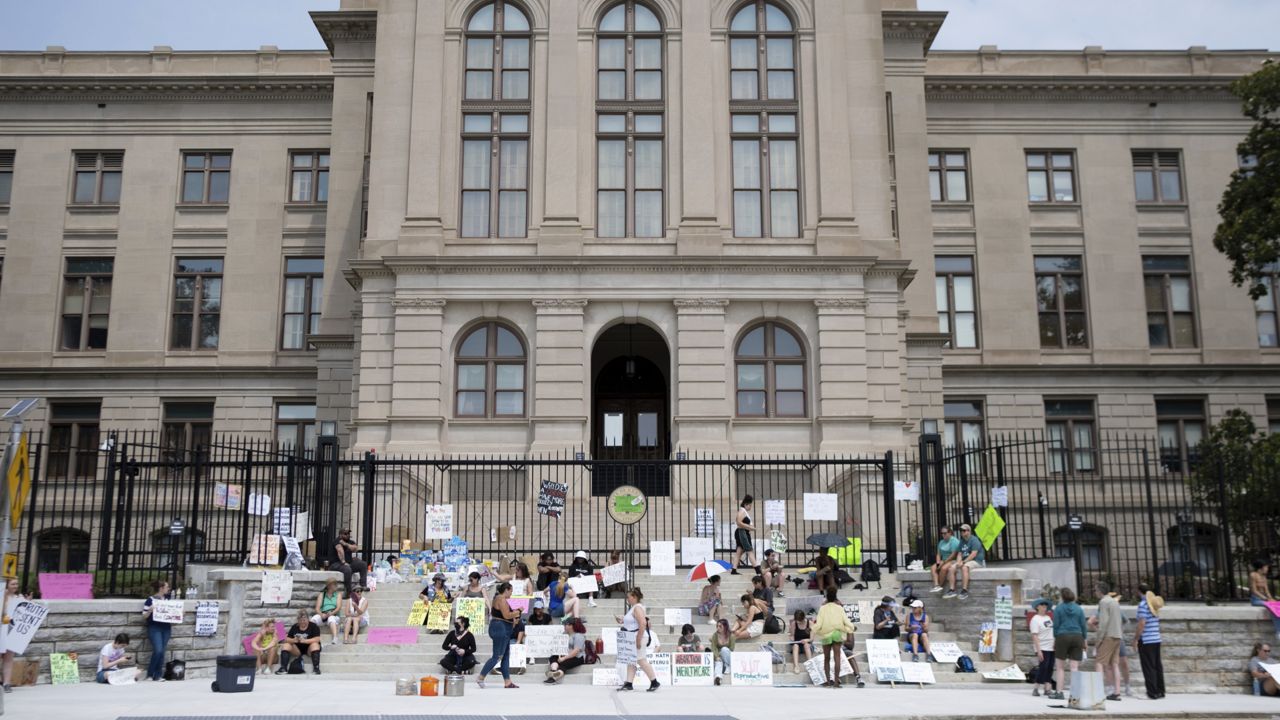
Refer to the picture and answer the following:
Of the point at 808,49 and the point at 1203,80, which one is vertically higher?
the point at 1203,80

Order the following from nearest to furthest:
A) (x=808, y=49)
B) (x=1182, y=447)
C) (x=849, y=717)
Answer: (x=849, y=717) → (x=808, y=49) → (x=1182, y=447)

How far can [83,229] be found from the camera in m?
48.5

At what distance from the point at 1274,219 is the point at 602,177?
794 inches

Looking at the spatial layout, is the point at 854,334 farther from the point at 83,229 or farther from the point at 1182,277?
the point at 83,229

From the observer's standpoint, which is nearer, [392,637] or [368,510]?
[392,637]

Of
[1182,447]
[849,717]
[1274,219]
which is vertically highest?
[1274,219]

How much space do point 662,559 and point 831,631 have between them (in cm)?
570

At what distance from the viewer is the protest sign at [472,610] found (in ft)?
74.7

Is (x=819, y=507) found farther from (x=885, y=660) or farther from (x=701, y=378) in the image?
(x=701, y=378)

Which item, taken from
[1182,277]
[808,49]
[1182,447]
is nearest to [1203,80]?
[1182,277]

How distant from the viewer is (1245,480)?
30875mm

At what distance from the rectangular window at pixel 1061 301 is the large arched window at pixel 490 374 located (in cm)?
2354

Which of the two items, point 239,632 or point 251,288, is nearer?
point 239,632

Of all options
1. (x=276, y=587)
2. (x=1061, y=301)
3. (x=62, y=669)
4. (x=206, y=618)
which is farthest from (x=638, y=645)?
(x=1061, y=301)
